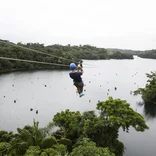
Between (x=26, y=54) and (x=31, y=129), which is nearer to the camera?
(x=31, y=129)

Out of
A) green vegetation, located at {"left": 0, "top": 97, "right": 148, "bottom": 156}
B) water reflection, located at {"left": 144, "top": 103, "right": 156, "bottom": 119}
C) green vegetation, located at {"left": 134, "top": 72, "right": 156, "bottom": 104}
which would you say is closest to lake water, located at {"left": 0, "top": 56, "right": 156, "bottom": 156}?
water reflection, located at {"left": 144, "top": 103, "right": 156, "bottom": 119}

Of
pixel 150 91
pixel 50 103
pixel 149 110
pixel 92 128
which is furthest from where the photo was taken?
pixel 50 103

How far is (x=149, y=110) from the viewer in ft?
134

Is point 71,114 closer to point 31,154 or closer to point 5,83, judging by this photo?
point 31,154

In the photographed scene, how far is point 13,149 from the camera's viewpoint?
1562cm

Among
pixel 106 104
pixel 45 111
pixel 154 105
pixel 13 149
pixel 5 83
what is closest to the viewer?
pixel 13 149

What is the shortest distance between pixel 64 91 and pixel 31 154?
41.3m

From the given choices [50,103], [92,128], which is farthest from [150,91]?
[92,128]

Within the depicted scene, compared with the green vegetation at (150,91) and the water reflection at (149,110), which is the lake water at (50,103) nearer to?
the water reflection at (149,110)

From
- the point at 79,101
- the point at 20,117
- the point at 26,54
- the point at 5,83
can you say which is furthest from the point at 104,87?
the point at 26,54

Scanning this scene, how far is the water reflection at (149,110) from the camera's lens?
3774cm

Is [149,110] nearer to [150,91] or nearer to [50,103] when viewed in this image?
[150,91]

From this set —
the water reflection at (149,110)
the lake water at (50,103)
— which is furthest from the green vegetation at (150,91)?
the lake water at (50,103)

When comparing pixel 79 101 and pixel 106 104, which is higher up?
pixel 106 104
